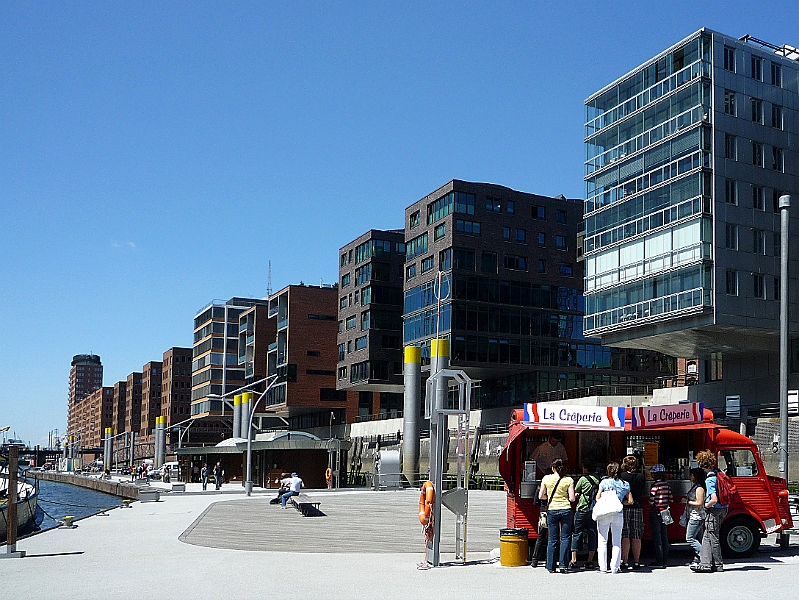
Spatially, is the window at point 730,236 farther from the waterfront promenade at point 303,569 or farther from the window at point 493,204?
the window at point 493,204

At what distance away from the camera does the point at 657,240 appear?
51438mm

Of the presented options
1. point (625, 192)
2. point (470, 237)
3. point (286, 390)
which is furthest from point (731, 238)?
point (286, 390)

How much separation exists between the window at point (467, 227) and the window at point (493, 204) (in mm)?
1955

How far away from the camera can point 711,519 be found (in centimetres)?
1603

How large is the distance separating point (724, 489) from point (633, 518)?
183 centimetres

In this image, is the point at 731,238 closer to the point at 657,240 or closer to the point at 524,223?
the point at 657,240

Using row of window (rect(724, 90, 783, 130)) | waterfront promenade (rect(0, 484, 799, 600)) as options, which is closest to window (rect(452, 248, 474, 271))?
row of window (rect(724, 90, 783, 130))

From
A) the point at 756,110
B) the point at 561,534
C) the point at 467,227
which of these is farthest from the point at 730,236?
the point at 561,534

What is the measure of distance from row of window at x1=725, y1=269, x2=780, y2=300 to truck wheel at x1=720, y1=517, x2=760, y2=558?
32.7 m

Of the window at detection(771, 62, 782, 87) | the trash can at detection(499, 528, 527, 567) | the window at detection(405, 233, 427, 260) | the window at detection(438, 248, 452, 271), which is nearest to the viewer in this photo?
the trash can at detection(499, 528, 527, 567)

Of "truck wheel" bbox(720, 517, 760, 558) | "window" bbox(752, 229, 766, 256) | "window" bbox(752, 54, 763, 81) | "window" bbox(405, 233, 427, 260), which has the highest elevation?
"window" bbox(752, 54, 763, 81)

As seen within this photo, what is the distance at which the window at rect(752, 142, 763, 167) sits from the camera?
5091 centimetres

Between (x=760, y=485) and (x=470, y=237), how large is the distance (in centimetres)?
5952

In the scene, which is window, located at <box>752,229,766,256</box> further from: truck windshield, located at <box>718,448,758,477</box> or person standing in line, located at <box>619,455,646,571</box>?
person standing in line, located at <box>619,455,646,571</box>
